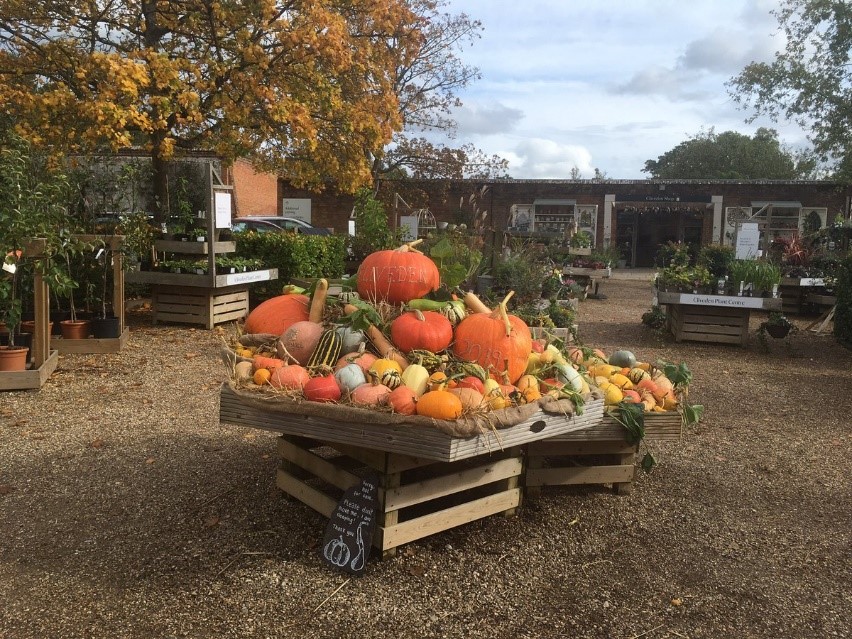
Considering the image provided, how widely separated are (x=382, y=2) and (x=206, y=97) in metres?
2.95

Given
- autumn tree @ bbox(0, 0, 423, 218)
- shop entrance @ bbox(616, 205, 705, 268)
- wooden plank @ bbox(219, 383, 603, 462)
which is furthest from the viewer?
shop entrance @ bbox(616, 205, 705, 268)

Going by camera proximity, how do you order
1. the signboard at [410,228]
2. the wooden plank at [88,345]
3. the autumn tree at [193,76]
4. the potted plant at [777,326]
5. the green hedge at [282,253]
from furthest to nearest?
the signboard at [410,228] → the green hedge at [282,253] → the potted plant at [777,326] → the autumn tree at [193,76] → the wooden plank at [88,345]

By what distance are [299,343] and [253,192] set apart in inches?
1095

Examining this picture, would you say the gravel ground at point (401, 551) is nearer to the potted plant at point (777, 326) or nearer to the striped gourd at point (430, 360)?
the striped gourd at point (430, 360)

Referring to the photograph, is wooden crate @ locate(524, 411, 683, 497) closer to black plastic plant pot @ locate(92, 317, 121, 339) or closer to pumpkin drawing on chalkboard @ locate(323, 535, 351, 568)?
pumpkin drawing on chalkboard @ locate(323, 535, 351, 568)

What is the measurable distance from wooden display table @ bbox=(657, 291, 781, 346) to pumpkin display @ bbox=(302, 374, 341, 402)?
7.16 m

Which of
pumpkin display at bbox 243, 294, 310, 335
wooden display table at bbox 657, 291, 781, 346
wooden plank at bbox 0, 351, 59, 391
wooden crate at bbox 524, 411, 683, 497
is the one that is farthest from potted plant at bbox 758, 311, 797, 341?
wooden plank at bbox 0, 351, 59, 391

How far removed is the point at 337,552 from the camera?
2842mm

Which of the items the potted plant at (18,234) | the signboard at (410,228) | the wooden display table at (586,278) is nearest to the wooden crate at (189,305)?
the potted plant at (18,234)

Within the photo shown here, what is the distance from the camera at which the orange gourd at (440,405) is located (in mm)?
2520

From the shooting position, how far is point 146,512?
341 cm

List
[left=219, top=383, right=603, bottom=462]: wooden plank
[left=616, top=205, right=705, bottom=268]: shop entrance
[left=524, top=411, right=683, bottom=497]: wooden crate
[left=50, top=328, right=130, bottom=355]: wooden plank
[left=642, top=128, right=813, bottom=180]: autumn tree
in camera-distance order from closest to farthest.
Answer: [left=219, top=383, right=603, bottom=462]: wooden plank → [left=524, top=411, right=683, bottom=497]: wooden crate → [left=50, top=328, right=130, bottom=355]: wooden plank → [left=616, top=205, right=705, bottom=268]: shop entrance → [left=642, top=128, right=813, bottom=180]: autumn tree

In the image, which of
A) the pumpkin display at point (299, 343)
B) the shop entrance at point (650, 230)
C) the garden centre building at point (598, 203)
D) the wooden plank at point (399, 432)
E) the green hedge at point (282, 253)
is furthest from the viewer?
the shop entrance at point (650, 230)

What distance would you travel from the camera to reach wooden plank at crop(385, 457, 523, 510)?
2.90 metres
